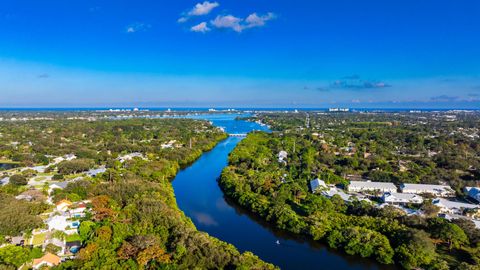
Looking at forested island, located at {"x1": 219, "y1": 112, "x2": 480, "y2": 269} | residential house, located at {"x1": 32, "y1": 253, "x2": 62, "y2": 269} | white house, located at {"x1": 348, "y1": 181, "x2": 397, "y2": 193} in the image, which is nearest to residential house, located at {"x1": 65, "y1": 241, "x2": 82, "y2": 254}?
residential house, located at {"x1": 32, "y1": 253, "x2": 62, "y2": 269}

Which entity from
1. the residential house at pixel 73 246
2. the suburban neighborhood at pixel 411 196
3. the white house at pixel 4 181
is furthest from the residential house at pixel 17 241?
the suburban neighborhood at pixel 411 196

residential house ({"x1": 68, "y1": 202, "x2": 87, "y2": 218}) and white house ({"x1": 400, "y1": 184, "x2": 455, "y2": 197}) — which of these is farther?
white house ({"x1": 400, "y1": 184, "x2": 455, "y2": 197})

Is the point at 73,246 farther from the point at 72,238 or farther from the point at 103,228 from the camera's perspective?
the point at 103,228

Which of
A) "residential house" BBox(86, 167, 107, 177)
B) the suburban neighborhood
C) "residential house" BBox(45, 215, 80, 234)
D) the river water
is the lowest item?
the river water

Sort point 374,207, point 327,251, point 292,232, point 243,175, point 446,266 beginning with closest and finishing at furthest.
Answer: point 446,266 < point 327,251 < point 292,232 < point 374,207 < point 243,175

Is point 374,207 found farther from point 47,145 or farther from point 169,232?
point 47,145

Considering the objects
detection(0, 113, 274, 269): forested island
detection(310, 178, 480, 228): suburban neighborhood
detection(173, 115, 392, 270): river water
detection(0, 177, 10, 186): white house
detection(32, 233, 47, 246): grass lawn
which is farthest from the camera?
detection(0, 177, 10, 186): white house

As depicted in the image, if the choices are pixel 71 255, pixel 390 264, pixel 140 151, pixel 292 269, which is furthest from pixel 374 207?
pixel 140 151

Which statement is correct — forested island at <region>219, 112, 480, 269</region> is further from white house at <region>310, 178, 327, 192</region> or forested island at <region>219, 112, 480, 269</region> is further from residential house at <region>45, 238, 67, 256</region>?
residential house at <region>45, 238, 67, 256</region>
